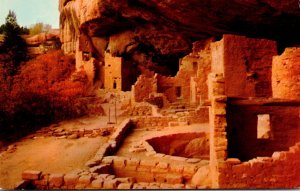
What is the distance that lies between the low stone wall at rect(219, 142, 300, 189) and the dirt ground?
242cm

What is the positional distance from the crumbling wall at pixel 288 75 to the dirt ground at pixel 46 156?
10.3 ft

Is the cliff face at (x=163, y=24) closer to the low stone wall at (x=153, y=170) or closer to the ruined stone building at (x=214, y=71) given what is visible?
the ruined stone building at (x=214, y=71)

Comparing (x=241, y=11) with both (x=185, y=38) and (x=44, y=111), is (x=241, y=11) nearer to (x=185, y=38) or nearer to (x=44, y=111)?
(x=185, y=38)

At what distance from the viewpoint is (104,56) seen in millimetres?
15117

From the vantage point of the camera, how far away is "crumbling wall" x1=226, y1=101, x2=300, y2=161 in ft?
14.2

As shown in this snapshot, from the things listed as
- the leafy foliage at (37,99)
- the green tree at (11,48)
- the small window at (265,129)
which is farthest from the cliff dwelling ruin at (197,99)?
the green tree at (11,48)

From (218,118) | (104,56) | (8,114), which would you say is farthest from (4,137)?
(104,56)

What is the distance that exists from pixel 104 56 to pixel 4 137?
8.11 m

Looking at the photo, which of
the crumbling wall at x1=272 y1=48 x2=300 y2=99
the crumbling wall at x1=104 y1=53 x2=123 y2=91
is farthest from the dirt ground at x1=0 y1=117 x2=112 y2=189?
the crumbling wall at x1=104 y1=53 x2=123 y2=91

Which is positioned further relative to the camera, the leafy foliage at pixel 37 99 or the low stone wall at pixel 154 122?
the low stone wall at pixel 154 122

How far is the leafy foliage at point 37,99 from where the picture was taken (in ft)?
25.2

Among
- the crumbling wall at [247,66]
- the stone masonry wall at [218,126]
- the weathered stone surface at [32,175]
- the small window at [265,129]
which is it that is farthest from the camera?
the crumbling wall at [247,66]

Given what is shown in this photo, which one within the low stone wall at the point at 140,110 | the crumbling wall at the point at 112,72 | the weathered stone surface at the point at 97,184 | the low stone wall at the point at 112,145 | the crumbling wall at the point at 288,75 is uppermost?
the crumbling wall at the point at 112,72

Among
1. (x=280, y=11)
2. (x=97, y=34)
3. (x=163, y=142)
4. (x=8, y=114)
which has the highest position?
(x=97, y=34)
